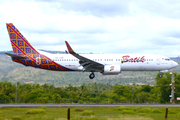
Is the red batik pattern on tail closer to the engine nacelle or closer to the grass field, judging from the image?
the engine nacelle

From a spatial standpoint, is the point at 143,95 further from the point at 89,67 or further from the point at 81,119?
the point at 81,119

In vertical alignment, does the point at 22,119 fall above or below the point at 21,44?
below

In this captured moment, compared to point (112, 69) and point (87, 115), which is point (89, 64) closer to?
point (112, 69)

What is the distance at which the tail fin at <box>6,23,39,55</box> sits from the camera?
2076 inches

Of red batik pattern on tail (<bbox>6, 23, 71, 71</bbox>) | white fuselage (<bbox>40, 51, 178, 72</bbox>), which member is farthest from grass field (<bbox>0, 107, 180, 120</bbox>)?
red batik pattern on tail (<bbox>6, 23, 71, 71</bbox>)

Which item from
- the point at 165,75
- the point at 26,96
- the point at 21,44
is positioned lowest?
the point at 26,96

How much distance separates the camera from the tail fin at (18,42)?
52.7 meters

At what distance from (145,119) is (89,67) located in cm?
2439

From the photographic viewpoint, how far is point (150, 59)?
49125 millimetres

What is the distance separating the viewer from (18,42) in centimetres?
5369

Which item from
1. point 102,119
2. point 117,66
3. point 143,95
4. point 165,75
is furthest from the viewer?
point 165,75

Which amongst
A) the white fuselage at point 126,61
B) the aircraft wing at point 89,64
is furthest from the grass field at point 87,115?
the white fuselage at point 126,61

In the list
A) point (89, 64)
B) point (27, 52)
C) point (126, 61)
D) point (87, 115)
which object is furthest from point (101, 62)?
point (87, 115)

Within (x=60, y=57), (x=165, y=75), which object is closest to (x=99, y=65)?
(x=60, y=57)
